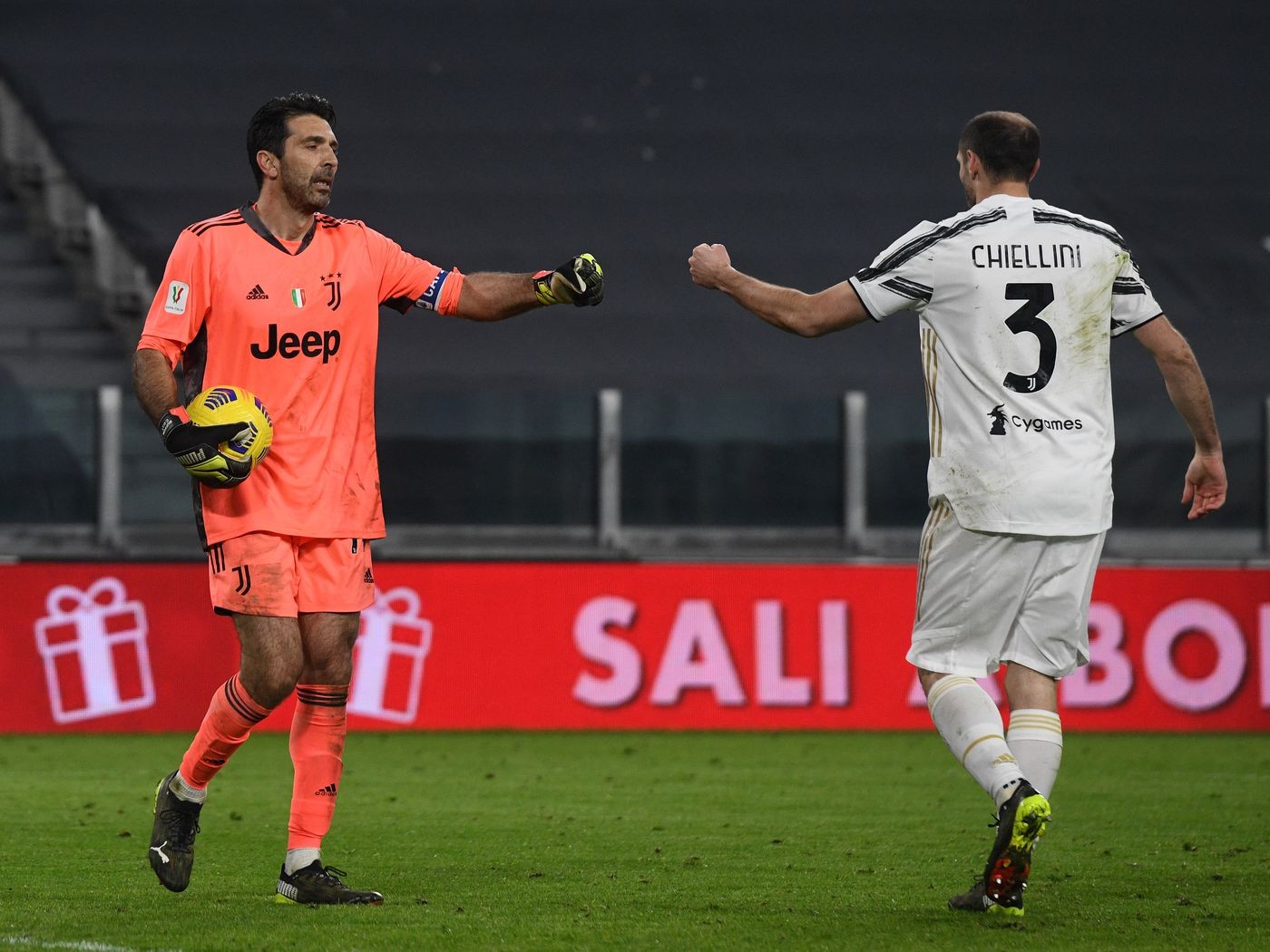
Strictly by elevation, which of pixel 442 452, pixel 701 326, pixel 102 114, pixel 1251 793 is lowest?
pixel 1251 793

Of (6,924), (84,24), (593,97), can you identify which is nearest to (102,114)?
(84,24)

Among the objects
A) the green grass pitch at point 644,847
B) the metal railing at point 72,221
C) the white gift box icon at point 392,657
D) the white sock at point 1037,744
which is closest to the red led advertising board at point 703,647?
the white gift box icon at point 392,657

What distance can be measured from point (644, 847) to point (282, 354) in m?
1.98

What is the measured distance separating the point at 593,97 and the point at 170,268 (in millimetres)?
11800

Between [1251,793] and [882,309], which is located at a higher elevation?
[882,309]

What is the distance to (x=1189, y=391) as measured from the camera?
4.46 metres

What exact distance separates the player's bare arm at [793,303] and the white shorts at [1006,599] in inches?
20.0

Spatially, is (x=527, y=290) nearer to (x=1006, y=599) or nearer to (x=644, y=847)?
(x=1006, y=599)

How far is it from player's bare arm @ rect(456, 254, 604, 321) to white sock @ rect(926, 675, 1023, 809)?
4.22ft

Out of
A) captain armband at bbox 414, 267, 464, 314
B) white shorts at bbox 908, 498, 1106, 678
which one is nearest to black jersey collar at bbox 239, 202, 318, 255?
captain armband at bbox 414, 267, 464, 314

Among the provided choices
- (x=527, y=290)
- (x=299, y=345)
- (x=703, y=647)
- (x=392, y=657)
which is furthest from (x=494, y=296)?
(x=703, y=647)

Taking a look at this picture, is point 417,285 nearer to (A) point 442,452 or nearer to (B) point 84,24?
(A) point 442,452

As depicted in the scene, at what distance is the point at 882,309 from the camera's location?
172 inches

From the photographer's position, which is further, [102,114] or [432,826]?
[102,114]
